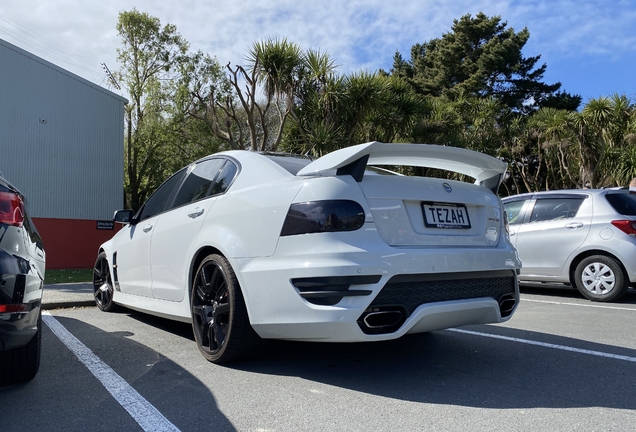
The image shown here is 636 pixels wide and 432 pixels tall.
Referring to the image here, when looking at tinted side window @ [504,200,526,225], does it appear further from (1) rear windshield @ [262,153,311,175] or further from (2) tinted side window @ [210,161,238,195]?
(2) tinted side window @ [210,161,238,195]

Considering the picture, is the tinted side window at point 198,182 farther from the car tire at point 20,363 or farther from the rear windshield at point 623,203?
the rear windshield at point 623,203

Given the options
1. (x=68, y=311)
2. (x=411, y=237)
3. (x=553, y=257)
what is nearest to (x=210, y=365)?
(x=411, y=237)

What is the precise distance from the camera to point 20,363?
3.10 m

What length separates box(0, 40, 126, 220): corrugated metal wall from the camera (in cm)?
1611

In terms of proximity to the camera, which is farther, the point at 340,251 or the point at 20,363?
the point at 20,363

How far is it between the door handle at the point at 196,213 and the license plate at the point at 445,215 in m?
1.65

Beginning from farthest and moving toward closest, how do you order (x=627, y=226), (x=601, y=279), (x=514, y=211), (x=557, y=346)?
(x=514, y=211)
(x=601, y=279)
(x=627, y=226)
(x=557, y=346)

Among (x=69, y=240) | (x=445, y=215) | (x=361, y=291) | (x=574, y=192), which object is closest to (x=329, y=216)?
(x=361, y=291)

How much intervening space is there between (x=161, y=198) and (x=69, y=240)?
13.9m

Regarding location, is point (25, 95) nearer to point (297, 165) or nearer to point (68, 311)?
point (68, 311)

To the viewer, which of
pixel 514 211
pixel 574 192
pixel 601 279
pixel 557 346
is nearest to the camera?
pixel 557 346

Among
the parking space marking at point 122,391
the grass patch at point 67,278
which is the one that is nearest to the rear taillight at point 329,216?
the parking space marking at point 122,391

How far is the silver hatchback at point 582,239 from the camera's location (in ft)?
22.1

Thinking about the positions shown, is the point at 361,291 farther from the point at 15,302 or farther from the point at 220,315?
the point at 15,302
